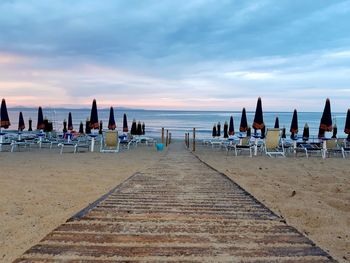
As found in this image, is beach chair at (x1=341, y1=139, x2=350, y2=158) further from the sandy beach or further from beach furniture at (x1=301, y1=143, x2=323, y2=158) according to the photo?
the sandy beach

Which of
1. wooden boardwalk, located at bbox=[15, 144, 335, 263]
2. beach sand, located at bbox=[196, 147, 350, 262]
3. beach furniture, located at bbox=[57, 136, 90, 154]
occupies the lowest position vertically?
beach sand, located at bbox=[196, 147, 350, 262]

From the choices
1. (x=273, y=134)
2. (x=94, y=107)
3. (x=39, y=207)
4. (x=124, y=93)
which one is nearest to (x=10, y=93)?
(x=124, y=93)

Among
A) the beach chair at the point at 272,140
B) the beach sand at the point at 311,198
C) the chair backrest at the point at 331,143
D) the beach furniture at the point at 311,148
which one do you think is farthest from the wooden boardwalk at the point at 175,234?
the chair backrest at the point at 331,143

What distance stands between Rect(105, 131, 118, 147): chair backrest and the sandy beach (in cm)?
520

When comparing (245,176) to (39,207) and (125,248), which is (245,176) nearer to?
(39,207)

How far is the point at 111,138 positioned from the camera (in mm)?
13180

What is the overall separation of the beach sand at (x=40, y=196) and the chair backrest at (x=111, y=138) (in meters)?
5.19

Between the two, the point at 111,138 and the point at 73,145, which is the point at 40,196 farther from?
the point at 73,145

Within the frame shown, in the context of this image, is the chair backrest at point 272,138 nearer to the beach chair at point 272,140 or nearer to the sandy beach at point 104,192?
the beach chair at point 272,140

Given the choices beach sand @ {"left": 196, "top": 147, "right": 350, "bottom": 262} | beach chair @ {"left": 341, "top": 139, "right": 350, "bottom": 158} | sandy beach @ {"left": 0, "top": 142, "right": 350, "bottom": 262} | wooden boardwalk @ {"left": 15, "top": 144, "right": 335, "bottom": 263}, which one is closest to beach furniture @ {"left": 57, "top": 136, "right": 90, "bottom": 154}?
sandy beach @ {"left": 0, "top": 142, "right": 350, "bottom": 262}

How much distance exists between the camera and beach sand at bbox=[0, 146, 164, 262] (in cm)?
307

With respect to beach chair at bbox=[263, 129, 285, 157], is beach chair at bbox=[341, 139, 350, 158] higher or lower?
lower

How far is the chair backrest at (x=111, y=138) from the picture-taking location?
515 inches

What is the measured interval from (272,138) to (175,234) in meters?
9.65
